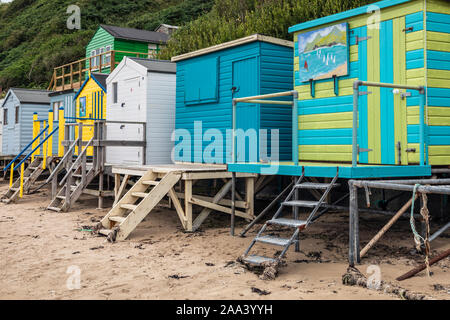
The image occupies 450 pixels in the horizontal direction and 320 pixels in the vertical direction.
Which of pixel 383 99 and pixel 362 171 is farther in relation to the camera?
pixel 383 99

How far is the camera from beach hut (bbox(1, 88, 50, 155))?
2133 centimetres

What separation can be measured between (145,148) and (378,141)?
6780 mm

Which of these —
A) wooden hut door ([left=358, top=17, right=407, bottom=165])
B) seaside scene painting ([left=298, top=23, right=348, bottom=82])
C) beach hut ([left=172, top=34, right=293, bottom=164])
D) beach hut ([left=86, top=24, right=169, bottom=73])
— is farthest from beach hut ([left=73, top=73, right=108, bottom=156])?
beach hut ([left=86, top=24, right=169, bottom=73])

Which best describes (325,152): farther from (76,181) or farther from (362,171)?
(76,181)

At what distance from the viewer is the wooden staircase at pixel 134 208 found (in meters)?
8.32

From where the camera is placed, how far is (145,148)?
1227 cm

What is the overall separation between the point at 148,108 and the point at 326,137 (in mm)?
5794

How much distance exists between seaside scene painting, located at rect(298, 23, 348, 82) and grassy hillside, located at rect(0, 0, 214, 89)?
1338 inches

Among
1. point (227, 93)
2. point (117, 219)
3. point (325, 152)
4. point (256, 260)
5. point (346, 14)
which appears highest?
point (346, 14)

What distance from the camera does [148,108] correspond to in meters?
12.2

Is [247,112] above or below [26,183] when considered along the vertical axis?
above

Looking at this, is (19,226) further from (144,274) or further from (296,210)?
(296,210)

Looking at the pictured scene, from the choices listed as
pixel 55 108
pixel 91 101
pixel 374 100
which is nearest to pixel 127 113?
pixel 91 101

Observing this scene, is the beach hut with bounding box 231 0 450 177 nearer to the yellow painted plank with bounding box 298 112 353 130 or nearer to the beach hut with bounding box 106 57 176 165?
the yellow painted plank with bounding box 298 112 353 130
